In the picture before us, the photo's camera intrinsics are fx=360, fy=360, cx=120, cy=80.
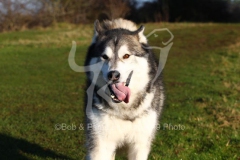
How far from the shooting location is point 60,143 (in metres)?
5.57

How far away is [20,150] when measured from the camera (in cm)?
525

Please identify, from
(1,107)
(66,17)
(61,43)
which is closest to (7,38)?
(61,43)

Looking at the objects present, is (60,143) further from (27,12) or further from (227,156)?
(27,12)

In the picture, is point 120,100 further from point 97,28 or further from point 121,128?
point 97,28

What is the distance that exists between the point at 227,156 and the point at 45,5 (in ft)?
98.2

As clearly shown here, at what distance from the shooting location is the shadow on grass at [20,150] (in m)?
5.02

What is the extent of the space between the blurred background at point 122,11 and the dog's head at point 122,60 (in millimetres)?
27445

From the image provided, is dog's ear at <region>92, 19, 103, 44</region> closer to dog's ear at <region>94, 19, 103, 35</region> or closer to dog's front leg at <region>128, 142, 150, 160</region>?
dog's ear at <region>94, 19, 103, 35</region>

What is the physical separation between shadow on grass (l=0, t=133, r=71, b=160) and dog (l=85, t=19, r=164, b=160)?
1.36 m

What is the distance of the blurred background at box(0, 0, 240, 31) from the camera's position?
103 ft

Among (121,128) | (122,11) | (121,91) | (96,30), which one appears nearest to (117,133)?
(121,128)

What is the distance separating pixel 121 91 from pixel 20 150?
7.52ft

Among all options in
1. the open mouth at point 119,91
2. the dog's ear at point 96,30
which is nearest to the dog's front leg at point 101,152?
the open mouth at point 119,91

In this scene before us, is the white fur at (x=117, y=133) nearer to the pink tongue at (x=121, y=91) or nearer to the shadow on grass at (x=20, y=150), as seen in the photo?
the pink tongue at (x=121, y=91)
